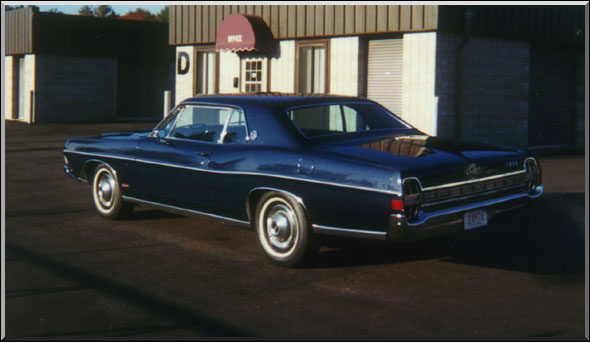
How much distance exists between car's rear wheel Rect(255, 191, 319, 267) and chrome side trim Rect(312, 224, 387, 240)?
0.11 m

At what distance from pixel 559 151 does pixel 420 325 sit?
13.1 meters

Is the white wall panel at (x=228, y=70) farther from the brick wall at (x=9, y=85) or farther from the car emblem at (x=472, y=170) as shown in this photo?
the car emblem at (x=472, y=170)

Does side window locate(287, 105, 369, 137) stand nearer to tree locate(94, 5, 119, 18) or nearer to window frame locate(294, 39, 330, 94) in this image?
window frame locate(294, 39, 330, 94)

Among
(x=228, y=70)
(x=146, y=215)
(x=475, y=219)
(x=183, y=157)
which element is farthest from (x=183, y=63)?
(x=475, y=219)

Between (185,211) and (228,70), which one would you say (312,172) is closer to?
(185,211)

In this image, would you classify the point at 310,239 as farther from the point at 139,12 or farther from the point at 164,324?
the point at 139,12

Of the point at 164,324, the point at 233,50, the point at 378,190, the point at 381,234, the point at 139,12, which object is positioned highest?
the point at 139,12

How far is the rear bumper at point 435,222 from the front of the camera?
17.8ft

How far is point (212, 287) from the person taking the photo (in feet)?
18.2

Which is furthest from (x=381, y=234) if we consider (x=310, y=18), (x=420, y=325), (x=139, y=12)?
(x=139, y=12)

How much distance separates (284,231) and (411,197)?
48.3 inches

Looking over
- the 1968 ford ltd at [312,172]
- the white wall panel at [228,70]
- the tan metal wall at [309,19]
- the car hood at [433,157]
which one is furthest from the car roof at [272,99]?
the white wall panel at [228,70]

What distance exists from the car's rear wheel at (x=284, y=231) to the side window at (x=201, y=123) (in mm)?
1010

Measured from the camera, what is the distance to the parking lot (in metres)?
4.60
